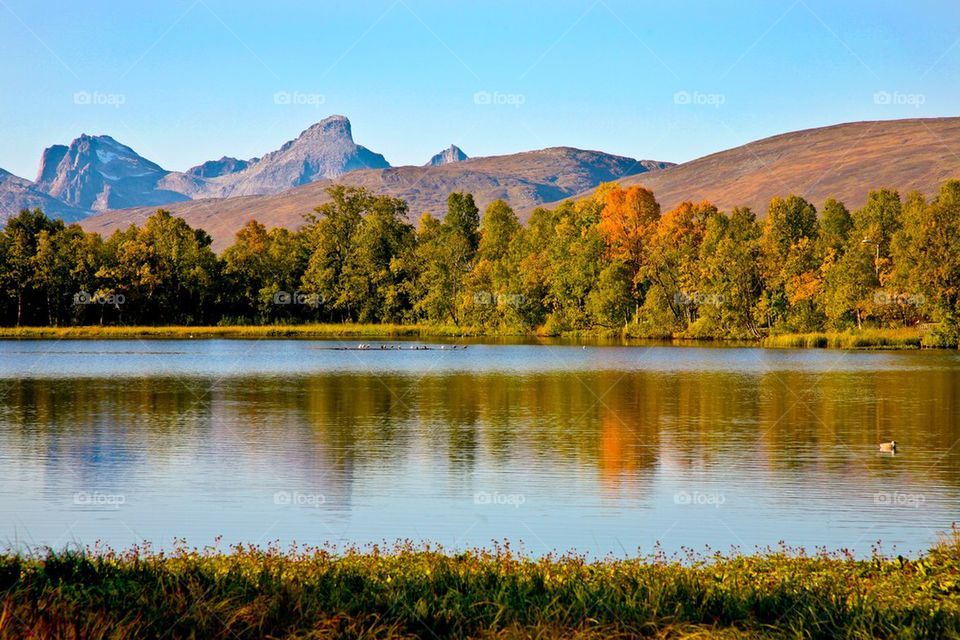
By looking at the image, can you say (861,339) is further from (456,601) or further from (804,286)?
(456,601)

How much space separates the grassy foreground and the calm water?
4260 mm

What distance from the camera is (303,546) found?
51.0 ft

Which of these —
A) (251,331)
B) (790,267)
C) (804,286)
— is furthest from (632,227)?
(251,331)

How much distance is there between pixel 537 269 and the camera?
382ft

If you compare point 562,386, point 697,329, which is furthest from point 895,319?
point 562,386

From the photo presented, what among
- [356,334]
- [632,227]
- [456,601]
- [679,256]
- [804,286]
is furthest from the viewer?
[356,334]

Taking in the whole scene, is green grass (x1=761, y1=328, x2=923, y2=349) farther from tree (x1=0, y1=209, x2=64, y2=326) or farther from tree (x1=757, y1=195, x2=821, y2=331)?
tree (x1=0, y1=209, x2=64, y2=326)

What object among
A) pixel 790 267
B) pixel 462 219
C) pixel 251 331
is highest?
pixel 462 219

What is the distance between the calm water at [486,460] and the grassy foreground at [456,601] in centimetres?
426

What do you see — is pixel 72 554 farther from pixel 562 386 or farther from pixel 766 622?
pixel 562 386

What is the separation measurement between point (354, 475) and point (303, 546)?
7.32 m

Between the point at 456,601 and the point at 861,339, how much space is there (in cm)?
8335

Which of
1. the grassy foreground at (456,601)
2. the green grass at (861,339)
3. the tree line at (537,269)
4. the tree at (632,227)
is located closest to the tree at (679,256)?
the tree line at (537,269)

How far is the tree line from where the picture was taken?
297ft
